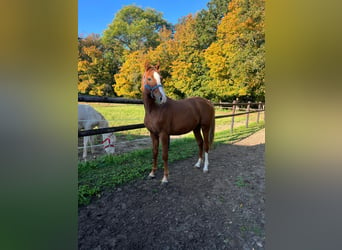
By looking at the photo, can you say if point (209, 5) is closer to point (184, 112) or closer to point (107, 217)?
point (184, 112)

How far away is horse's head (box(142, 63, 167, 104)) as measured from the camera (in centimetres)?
116

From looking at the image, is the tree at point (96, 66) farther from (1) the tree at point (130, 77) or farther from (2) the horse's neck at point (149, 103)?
(2) the horse's neck at point (149, 103)

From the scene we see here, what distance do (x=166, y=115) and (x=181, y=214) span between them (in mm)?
605

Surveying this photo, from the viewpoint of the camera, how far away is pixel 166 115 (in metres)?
1.33

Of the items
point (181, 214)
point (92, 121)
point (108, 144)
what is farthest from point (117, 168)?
point (181, 214)

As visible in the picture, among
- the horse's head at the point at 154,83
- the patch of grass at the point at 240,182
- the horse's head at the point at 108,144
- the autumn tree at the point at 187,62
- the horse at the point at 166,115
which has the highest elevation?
the autumn tree at the point at 187,62

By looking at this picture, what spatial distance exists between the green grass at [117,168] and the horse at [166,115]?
17 centimetres

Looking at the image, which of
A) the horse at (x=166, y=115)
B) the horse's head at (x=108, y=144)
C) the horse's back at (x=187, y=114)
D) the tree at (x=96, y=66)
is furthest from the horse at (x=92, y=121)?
the horse's back at (x=187, y=114)

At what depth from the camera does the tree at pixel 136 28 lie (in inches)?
65.9

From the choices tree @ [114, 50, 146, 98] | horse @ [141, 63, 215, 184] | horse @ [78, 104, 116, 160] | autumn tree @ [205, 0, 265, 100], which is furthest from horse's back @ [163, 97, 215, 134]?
horse @ [78, 104, 116, 160]

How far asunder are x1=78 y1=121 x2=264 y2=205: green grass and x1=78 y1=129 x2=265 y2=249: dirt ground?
0.07 metres

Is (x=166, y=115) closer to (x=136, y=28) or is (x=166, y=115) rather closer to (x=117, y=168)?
(x=117, y=168)
